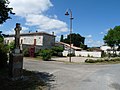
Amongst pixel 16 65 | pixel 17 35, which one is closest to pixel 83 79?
pixel 16 65

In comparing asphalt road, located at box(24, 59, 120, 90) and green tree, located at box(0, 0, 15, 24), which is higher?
green tree, located at box(0, 0, 15, 24)

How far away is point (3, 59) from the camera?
18.2m

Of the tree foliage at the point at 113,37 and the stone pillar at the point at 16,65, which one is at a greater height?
the tree foliage at the point at 113,37

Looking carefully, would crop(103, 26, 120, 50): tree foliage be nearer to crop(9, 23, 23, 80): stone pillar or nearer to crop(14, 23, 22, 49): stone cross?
crop(14, 23, 22, 49): stone cross

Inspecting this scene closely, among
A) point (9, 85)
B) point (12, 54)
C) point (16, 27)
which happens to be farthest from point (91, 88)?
point (16, 27)

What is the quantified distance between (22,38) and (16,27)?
52.7 m

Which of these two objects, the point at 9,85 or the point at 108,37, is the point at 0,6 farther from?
the point at 108,37

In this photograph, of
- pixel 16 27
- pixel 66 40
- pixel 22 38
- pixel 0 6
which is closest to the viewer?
pixel 0 6

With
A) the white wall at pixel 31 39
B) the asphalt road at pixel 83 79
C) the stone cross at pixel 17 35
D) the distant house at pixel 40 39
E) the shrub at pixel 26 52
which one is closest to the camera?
the asphalt road at pixel 83 79

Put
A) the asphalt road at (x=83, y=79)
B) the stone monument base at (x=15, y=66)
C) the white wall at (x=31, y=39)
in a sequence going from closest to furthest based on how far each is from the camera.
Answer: the asphalt road at (x=83, y=79), the stone monument base at (x=15, y=66), the white wall at (x=31, y=39)

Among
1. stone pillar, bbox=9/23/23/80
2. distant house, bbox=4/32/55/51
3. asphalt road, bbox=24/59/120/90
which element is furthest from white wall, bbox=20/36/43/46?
stone pillar, bbox=9/23/23/80

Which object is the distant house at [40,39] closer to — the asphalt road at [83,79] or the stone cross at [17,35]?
the asphalt road at [83,79]

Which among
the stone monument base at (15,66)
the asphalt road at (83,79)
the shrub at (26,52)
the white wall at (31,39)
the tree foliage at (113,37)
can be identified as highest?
the tree foliage at (113,37)

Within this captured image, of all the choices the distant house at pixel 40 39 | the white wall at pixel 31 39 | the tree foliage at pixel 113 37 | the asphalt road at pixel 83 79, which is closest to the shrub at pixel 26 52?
the distant house at pixel 40 39
